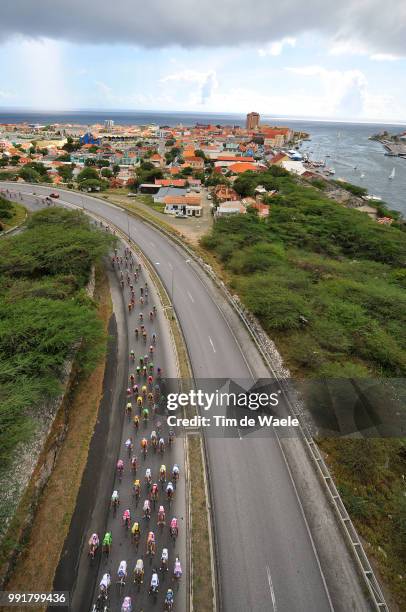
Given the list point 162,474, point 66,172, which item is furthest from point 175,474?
point 66,172

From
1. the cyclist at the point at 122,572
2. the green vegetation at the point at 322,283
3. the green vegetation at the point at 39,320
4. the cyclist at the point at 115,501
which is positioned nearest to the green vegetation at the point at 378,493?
the green vegetation at the point at 322,283

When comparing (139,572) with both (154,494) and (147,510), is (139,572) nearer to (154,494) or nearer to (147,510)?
(147,510)

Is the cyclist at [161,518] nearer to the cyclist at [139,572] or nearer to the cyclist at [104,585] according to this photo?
the cyclist at [139,572]

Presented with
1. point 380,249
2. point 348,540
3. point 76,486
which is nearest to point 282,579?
point 348,540

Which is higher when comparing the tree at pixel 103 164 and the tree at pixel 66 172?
the tree at pixel 103 164

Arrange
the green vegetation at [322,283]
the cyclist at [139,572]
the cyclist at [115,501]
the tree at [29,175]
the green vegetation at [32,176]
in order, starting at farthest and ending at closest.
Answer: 1. the green vegetation at [32,176]
2. the tree at [29,175]
3. the green vegetation at [322,283]
4. the cyclist at [115,501]
5. the cyclist at [139,572]

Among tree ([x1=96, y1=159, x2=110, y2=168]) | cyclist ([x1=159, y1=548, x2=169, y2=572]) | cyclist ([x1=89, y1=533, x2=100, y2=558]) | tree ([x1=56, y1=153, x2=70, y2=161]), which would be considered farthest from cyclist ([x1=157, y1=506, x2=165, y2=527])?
tree ([x1=56, y1=153, x2=70, y2=161])

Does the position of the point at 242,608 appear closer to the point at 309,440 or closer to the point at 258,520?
the point at 258,520

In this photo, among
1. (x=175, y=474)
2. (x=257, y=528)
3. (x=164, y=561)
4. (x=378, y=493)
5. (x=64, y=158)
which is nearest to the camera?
(x=164, y=561)
